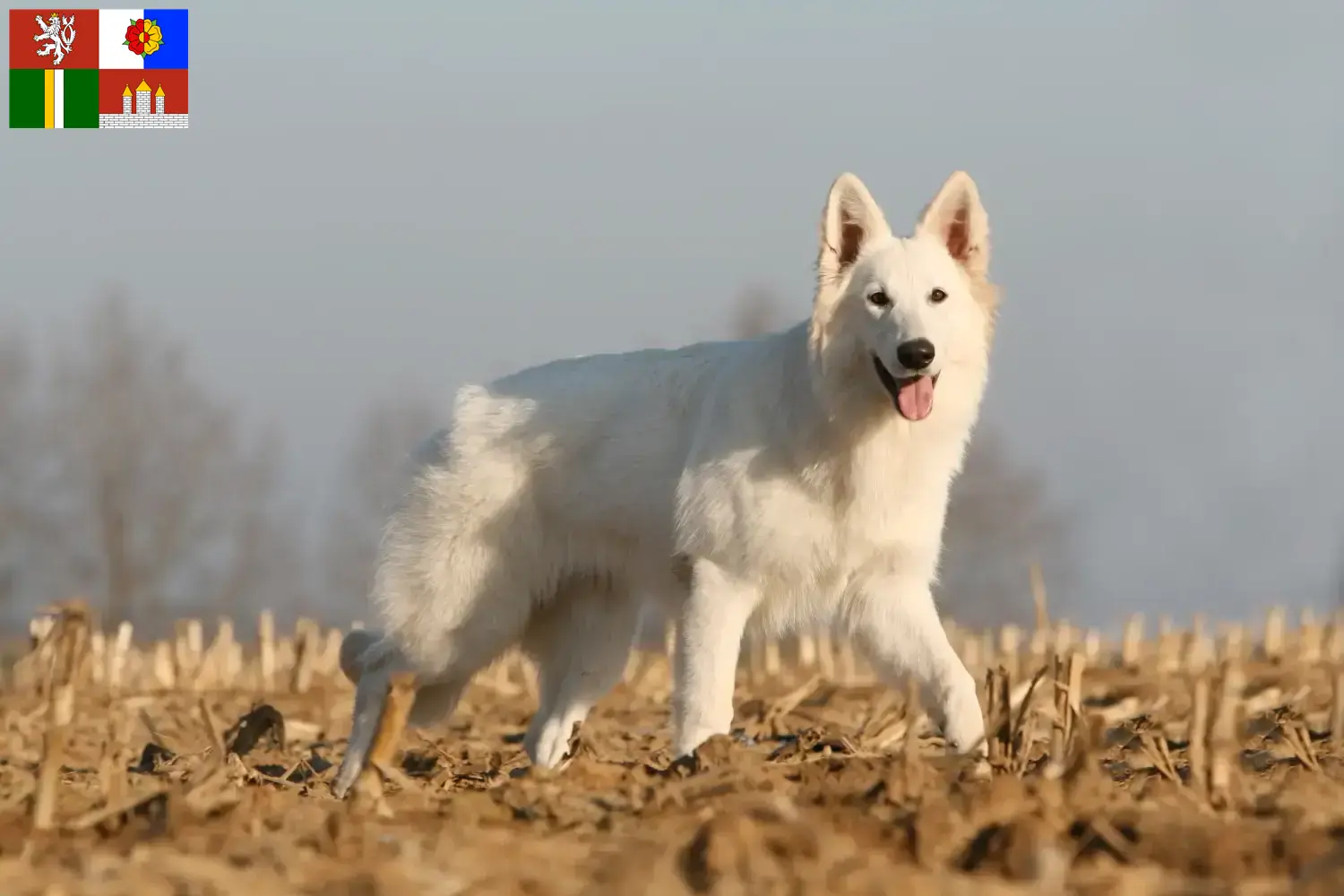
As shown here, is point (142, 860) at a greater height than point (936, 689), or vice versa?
point (142, 860)

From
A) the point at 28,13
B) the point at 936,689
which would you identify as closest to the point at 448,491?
the point at 936,689

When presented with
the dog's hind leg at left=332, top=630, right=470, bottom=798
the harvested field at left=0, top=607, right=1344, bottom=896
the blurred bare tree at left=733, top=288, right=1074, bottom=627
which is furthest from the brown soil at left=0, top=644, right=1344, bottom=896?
the blurred bare tree at left=733, top=288, right=1074, bottom=627

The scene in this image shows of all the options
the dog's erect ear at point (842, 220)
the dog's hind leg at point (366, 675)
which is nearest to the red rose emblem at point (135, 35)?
the dog's hind leg at point (366, 675)

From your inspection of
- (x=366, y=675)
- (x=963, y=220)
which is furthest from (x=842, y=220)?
(x=366, y=675)

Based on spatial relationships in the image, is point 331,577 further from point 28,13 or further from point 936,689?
point 936,689

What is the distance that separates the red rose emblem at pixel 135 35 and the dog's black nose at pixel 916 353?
1060 centimetres

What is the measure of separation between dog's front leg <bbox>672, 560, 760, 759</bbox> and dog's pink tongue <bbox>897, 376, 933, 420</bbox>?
38.8 inches

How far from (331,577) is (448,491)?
4007 cm

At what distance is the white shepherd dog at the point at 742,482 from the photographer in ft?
23.5

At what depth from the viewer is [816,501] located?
7.22m

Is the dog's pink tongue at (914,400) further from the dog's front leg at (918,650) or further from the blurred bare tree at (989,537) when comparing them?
the blurred bare tree at (989,537)

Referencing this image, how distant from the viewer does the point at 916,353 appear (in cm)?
686

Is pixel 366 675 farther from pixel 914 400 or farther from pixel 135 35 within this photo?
pixel 135 35

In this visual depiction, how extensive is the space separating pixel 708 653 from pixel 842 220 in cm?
→ 194
